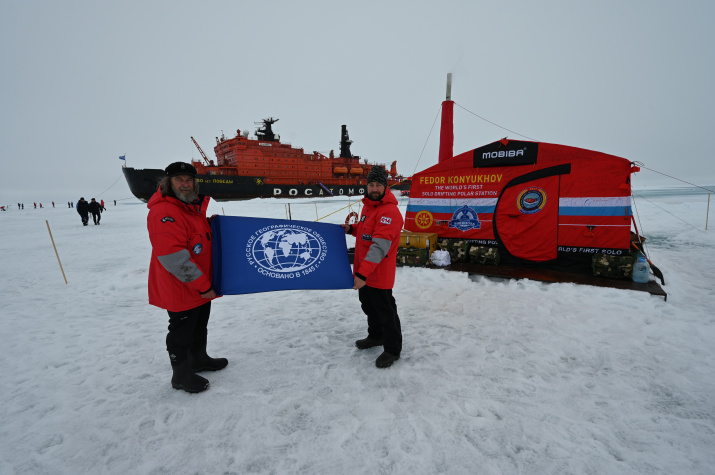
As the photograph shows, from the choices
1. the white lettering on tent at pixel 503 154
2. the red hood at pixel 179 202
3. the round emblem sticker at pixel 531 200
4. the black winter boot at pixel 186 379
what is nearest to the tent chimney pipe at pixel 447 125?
the white lettering on tent at pixel 503 154

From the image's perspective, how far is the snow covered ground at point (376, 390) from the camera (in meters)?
1.96

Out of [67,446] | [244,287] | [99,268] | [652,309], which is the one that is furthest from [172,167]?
[99,268]

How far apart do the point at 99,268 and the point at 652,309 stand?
37.4 feet

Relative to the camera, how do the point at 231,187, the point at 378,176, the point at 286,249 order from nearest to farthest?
the point at 378,176, the point at 286,249, the point at 231,187

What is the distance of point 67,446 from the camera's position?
2.07 metres

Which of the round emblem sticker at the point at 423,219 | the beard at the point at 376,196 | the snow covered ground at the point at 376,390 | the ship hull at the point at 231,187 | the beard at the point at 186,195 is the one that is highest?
the ship hull at the point at 231,187

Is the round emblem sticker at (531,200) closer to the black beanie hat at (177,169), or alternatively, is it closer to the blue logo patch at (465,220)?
the blue logo patch at (465,220)

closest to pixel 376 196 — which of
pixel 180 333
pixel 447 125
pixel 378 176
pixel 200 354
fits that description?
pixel 378 176

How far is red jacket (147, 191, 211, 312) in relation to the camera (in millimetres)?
2219

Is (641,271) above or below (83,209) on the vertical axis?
below

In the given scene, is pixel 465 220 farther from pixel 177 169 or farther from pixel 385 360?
pixel 177 169

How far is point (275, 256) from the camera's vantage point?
308 centimetres

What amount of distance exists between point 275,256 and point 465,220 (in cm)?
516

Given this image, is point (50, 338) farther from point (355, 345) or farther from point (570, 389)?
point (570, 389)
